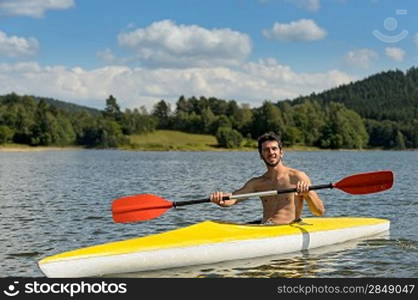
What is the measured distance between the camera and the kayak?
32.6 ft

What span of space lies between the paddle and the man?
24 cm

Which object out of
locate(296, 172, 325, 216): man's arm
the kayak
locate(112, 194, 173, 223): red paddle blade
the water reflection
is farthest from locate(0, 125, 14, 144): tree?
locate(296, 172, 325, 216): man's arm

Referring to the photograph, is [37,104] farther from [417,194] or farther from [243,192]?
[243,192]

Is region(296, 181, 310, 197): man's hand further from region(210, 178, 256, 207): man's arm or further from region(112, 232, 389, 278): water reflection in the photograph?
region(112, 232, 389, 278): water reflection

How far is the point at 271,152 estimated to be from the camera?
11555mm

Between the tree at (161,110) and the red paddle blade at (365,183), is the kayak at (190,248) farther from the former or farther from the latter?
the tree at (161,110)

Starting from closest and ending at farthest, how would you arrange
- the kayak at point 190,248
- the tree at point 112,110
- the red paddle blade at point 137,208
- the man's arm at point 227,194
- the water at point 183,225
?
1. the kayak at point 190,248
2. the water at point 183,225
3. the man's arm at point 227,194
4. the red paddle blade at point 137,208
5. the tree at point 112,110

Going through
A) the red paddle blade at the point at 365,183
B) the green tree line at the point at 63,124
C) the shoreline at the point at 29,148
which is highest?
the green tree line at the point at 63,124

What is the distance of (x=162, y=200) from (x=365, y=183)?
434 centimetres

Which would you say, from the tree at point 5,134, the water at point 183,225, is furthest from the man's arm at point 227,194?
the tree at point 5,134

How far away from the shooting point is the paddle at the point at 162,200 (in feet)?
39.3

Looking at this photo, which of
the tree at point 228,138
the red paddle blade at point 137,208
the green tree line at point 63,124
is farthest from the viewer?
the green tree line at point 63,124

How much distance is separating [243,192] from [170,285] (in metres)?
3.82

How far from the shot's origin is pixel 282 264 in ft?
37.2
